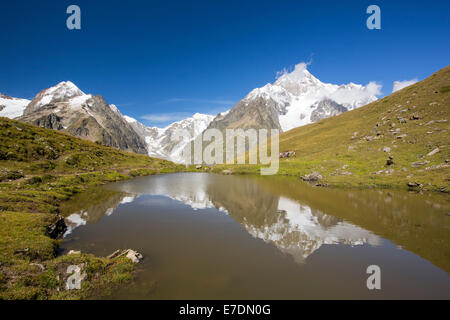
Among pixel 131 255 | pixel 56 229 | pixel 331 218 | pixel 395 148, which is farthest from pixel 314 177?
pixel 56 229

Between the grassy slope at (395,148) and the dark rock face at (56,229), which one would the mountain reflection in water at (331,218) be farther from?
the grassy slope at (395,148)

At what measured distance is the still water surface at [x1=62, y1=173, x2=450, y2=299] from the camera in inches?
509

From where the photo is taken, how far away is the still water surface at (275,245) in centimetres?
1292

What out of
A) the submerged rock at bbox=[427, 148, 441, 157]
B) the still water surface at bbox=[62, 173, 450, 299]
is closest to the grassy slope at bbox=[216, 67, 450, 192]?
the submerged rock at bbox=[427, 148, 441, 157]

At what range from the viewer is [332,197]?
4084 cm

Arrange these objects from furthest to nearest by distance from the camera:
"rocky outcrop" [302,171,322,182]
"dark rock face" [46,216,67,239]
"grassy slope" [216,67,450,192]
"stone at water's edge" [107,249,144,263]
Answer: "rocky outcrop" [302,171,322,182], "grassy slope" [216,67,450,192], "dark rock face" [46,216,67,239], "stone at water's edge" [107,249,144,263]

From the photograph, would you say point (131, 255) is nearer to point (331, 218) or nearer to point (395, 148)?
point (331, 218)

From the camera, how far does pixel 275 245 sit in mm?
19828

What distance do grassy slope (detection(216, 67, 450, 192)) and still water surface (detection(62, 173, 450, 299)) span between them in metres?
13.8

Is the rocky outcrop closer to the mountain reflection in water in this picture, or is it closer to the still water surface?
the mountain reflection in water

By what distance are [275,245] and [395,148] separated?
66.1 metres

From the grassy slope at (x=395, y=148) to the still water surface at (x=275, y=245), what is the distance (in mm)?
13789

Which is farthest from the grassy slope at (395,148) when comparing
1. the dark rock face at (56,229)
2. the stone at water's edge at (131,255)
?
the dark rock face at (56,229)
